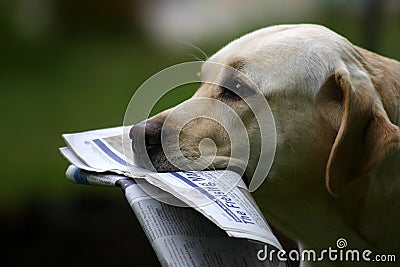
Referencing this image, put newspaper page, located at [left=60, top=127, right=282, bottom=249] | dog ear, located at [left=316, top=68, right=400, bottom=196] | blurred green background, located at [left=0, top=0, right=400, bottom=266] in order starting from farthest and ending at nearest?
blurred green background, located at [left=0, top=0, right=400, bottom=266], dog ear, located at [left=316, top=68, right=400, bottom=196], newspaper page, located at [left=60, top=127, right=282, bottom=249]

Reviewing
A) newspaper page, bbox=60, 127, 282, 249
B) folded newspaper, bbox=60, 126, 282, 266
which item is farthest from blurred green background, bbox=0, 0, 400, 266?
folded newspaper, bbox=60, 126, 282, 266

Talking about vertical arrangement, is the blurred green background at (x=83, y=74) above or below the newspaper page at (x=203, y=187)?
below

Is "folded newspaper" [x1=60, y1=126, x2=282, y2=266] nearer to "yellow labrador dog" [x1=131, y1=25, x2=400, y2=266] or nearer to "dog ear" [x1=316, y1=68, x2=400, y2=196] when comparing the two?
"yellow labrador dog" [x1=131, y1=25, x2=400, y2=266]

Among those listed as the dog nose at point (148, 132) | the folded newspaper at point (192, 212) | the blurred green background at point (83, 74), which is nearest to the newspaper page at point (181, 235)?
the folded newspaper at point (192, 212)

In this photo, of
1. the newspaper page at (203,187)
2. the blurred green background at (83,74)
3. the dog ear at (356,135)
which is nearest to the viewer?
the newspaper page at (203,187)

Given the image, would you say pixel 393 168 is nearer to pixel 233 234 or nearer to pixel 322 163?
pixel 322 163

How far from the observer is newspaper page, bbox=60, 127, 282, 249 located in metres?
1.42

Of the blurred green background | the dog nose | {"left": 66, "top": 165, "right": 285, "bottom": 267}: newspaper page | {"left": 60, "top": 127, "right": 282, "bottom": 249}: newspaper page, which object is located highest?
the dog nose

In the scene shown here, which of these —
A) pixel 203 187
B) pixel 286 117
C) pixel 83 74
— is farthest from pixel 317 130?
pixel 83 74

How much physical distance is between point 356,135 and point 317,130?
100 mm

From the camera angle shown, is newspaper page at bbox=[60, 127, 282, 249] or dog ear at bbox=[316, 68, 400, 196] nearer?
newspaper page at bbox=[60, 127, 282, 249]

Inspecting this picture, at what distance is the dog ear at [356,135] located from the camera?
1.65m

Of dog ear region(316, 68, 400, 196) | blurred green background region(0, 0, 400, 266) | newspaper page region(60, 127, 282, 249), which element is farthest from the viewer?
blurred green background region(0, 0, 400, 266)

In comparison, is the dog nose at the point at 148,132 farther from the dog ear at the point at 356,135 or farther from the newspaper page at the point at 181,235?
the dog ear at the point at 356,135
